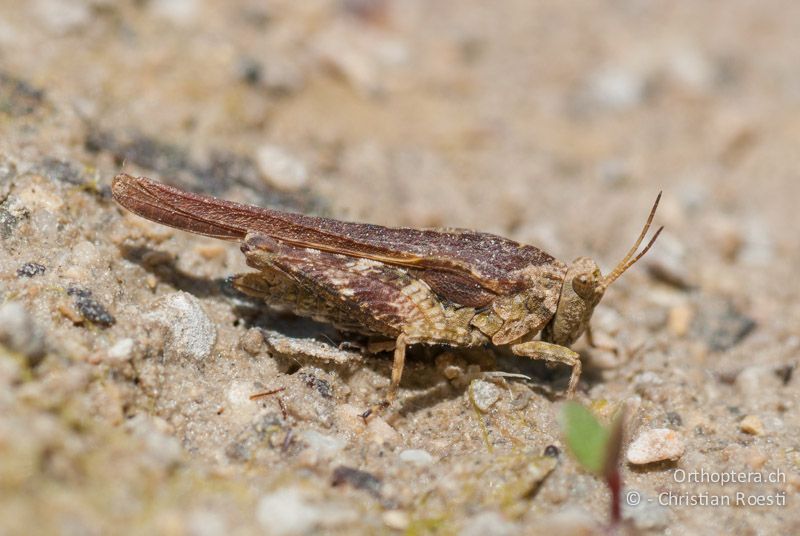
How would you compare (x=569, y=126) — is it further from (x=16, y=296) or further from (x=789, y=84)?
(x=16, y=296)

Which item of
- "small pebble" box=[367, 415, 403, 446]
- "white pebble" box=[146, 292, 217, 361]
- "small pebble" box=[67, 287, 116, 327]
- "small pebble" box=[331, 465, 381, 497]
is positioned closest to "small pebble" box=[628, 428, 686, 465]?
"small pebble" box=[367, 415, 403, 446]

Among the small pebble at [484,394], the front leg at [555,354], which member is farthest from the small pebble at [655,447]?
the small pebble at [484,394]

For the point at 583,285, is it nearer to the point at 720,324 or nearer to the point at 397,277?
the point at 397,277

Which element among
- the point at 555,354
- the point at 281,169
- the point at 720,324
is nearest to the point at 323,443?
the point at 555,354

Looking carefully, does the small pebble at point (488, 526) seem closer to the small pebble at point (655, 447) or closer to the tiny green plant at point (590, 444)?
the tiny green plant at point (590, 444)

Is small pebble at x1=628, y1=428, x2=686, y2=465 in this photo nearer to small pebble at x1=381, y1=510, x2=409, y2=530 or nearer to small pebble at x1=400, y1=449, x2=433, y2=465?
small pebble at x1=400, y1=449, x2=433, y2=465

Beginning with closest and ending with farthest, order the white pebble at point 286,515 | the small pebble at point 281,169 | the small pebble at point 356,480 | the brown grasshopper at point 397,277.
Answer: the white pebble at point 286,515 → the small pebble at point 356,480 → the brown grasshopper at point 397,277 → the small pebble at point 281,169
